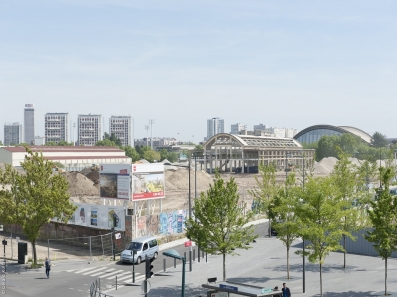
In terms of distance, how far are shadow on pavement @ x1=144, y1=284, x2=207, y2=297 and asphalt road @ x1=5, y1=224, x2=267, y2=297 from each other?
94.4 inches

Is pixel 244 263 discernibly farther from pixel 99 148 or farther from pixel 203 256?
pixel 99 148

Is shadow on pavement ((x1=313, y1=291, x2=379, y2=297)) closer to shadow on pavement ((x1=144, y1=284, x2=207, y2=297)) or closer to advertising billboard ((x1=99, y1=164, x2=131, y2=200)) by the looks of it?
shadow on pavement ((x1=144, y1=284, x2=207, y2=297))

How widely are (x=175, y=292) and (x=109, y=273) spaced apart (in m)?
7.33

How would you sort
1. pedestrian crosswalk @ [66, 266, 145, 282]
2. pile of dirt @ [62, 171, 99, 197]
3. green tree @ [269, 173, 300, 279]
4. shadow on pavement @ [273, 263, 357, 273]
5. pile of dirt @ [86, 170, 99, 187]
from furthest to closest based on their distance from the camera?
pile of dirt @ [86, 170, 99, 187] → pile of dirt @ [62, 171, 99, 197] → shadow on pavement @ [273, 263, 357, 273] → pedestrian crosswalk @ [66, 266, 145, 282] → green tree @ [269, 173, 300, 279]

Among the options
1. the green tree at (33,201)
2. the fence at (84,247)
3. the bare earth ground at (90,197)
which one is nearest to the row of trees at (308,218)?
the green tree at (33,201)

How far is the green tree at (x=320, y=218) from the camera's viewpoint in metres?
26.0

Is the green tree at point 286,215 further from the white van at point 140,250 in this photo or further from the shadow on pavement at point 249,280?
the white van at point 140,250

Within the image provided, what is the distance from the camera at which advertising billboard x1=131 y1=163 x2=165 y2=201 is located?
1810 inches

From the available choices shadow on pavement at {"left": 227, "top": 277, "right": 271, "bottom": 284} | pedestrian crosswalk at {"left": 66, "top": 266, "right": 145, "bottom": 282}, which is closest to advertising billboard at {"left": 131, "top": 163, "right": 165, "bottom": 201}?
pedestrian crosswalk at {"left": 66, "top": 266, "right": 145, "bottom": 282}

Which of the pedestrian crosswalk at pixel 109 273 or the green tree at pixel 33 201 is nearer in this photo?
the pedestrian crosswalk at pixel 109 273

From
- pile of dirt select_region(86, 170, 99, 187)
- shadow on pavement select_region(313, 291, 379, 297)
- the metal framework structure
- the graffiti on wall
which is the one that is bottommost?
shadow on pavement select_region(313, 291, 379, 297)

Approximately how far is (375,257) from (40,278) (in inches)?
920

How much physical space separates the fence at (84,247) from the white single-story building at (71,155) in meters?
99.2

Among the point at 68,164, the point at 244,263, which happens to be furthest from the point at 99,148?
the point at 244,263
